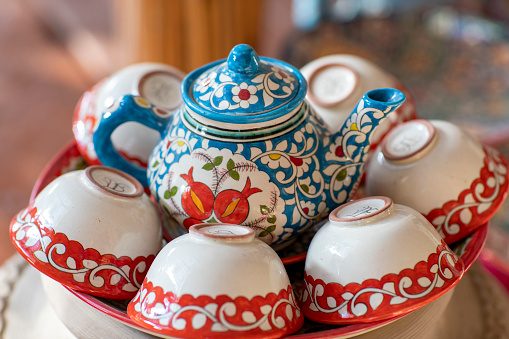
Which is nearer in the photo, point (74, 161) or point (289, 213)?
point (289, 213)

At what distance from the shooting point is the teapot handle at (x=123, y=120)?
658 millimetres

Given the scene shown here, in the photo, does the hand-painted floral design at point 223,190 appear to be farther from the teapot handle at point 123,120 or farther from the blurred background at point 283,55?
the blurred background at point 283,55

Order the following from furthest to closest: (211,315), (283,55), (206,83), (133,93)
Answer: (283,55), (133,93), (206,83), (211,315)

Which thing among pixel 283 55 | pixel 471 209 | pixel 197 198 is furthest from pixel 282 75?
pixel 283 55

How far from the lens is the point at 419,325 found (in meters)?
0.62

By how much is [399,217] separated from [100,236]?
0.28m

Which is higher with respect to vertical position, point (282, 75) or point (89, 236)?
point (282, 75)

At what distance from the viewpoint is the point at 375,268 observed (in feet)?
1.81

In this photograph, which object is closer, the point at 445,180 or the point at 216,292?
the point at 216,292

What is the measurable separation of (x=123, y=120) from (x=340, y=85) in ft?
0.92

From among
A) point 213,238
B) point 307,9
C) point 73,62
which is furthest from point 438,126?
point 73,62

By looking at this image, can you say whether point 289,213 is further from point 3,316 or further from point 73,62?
point 73,62


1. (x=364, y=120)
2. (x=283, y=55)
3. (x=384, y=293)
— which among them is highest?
(x=364, y=120)

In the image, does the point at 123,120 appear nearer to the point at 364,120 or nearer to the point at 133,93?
the point at 133,93
